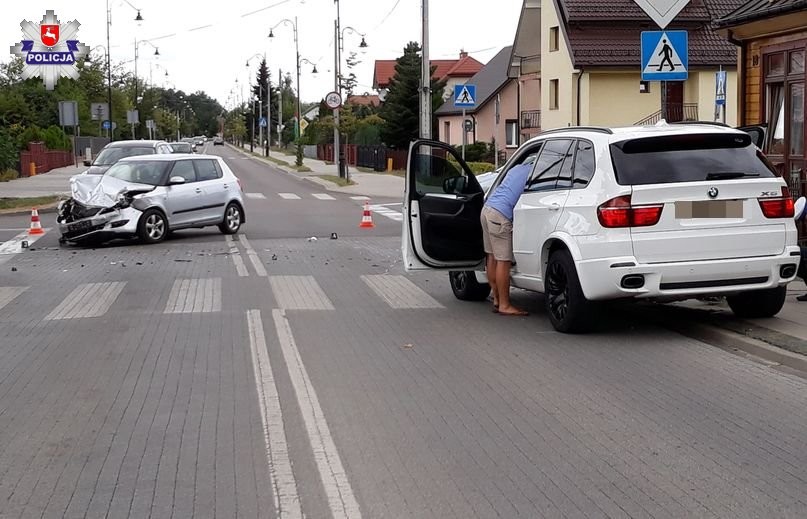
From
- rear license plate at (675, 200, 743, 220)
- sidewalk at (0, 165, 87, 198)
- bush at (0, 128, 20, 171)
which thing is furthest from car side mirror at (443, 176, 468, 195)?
bush at (0, 128, 20, 171)

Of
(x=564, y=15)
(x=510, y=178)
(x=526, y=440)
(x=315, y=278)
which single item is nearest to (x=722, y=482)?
(x=526, y=440)

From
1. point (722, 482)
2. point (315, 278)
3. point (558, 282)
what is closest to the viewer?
point (722, 482)

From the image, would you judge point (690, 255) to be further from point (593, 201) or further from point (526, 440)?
point (526, 440)

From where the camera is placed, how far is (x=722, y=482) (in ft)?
17.9

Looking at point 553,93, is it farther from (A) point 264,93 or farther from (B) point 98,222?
(A) point 264,93

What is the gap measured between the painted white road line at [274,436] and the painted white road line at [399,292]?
8.51ft

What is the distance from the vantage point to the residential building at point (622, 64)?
1581 inches

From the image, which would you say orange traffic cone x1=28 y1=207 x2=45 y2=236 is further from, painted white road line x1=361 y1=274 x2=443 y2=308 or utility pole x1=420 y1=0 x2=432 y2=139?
utility pole x1=420 y1=0 x2=432 y2=139

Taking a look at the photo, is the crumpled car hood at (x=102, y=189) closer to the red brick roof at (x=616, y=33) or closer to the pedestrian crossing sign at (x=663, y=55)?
the pedestrian crossing sign at (x=663, y=55)

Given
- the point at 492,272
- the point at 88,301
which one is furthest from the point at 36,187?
the point at 492,272

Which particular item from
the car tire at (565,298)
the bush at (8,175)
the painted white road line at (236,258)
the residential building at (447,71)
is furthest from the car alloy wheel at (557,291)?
the residential building at (447,71)

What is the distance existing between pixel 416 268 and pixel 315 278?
3.33 m

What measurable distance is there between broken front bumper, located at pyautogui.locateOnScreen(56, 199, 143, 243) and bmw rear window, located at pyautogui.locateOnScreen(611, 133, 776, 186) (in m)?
11.5

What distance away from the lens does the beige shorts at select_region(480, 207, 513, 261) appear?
1070 cm
